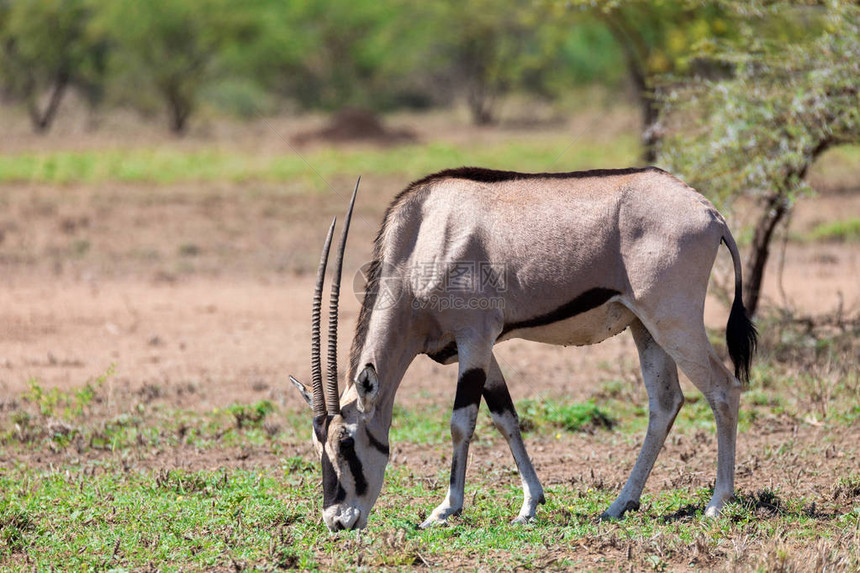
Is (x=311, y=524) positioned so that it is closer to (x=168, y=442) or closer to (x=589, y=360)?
(x=168, y=442)

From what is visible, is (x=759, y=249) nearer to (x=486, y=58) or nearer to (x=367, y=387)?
(x=367, y=387)

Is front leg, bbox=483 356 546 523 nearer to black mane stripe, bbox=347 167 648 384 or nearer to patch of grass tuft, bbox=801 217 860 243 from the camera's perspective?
black mane stripe, bbox=347 167 648 384

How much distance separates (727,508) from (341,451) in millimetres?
2190

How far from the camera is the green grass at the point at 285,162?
20766 millimetres

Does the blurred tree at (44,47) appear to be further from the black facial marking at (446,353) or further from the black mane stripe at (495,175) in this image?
the black facial marking at (446,353)

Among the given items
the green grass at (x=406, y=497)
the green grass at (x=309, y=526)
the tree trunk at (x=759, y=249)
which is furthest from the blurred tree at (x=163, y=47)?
the green grass at (x=309, y=526)

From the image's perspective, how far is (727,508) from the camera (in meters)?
6.00

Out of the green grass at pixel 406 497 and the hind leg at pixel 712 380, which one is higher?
the hind leg at pixel 712 380

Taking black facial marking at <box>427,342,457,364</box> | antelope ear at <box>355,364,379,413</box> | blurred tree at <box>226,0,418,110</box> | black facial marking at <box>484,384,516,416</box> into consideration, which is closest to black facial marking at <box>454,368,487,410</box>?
black facial marking at <box>427,342,457,364</box>

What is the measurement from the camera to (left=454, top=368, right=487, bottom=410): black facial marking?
19.6ft

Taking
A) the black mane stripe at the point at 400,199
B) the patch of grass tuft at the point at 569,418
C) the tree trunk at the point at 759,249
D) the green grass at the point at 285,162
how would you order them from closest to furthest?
1. the black mane stripe at the point at 400,199
2. the patch of grass tuft at the point at 569,418
3. the tree trunk at the point at 759,249
4. the green grass at the point at 285,162

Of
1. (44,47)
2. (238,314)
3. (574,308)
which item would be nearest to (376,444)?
(574,308)

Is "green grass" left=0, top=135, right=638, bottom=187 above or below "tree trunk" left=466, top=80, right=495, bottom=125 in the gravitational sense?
above

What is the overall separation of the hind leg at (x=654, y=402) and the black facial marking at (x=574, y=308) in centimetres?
39
